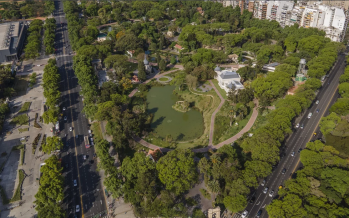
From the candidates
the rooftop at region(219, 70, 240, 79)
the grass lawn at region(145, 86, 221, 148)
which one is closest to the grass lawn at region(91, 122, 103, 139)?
the grass lawn at region(145, 86, 221, 148)

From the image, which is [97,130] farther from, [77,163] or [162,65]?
[162,65]

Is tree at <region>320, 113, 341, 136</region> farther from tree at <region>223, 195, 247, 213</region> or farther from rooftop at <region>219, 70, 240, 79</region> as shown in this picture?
tree at <region>223, 195, 247, 213</region>

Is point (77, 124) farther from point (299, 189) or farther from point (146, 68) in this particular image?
point (299, 189)

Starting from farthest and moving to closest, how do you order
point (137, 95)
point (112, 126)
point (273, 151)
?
point (137, 95) → point (112, 126) → point (273, 151)

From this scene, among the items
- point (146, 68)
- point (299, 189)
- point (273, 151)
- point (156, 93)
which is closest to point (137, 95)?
point (156, 93)

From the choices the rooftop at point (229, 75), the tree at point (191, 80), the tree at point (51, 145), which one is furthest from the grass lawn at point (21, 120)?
the rooftop at point (229, 75)

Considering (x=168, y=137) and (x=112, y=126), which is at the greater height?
(x=112, y=126)
